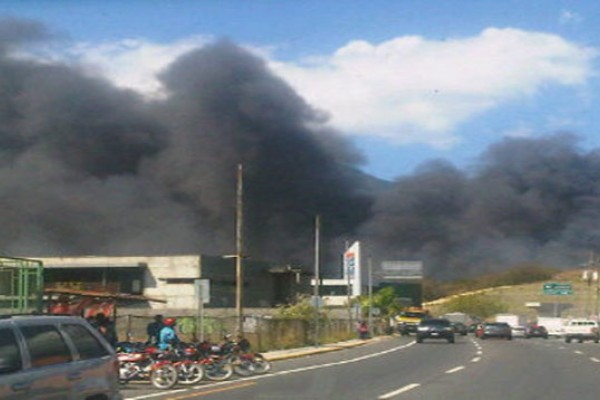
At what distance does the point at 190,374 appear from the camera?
64.8ft

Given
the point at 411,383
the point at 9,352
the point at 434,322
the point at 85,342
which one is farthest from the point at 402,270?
the point at 9,352

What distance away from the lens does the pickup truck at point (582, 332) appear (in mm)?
56816

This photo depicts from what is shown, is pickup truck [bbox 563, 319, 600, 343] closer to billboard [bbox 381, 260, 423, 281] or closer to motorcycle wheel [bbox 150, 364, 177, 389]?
billboard [bbox 381, 260, 423, 281]

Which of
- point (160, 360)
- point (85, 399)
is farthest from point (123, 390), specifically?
point (85, 399)

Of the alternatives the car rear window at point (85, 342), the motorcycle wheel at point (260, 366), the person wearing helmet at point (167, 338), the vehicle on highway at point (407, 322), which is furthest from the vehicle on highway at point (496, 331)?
the car rear window at point (85, 342)

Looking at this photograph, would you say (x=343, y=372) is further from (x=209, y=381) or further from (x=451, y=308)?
(x=451, y=308)

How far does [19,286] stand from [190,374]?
5.73 meters

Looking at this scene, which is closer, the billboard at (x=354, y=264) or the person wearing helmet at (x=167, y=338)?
the person wearing helmet at (x=167, y=338)

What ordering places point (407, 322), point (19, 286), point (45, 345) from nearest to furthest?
point (45, 345), point (19, 286), point (407, 322)

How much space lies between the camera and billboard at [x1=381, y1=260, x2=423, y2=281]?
9101cm

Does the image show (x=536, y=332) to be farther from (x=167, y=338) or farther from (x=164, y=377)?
A: (x=164, y=377)

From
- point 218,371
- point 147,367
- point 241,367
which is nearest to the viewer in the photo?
point 147,367

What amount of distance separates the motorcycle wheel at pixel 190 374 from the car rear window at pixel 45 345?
10.5m

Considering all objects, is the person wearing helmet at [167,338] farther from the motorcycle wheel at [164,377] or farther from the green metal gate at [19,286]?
the green metal gate at [19,286]
